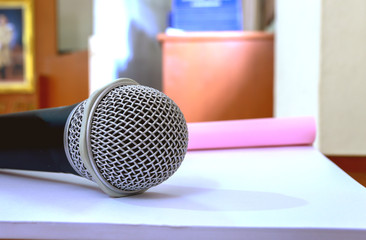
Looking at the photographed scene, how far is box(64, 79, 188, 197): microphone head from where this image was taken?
55 cm

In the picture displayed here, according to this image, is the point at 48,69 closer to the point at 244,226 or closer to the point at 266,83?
the point at 266,83

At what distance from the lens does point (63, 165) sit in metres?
0.67

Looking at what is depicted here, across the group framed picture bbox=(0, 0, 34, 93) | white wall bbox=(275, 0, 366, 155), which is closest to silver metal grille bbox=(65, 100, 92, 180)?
white wall bbox=(275, 0, 366, 155)

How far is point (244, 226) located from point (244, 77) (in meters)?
1.73

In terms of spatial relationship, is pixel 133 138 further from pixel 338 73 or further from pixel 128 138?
pixel 338 73

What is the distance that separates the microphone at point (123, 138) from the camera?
Result: 55 centimetres

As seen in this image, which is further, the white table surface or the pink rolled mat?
the pink rolled mat

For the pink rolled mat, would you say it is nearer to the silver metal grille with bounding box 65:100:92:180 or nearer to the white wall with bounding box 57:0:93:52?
the silver metal grille with bounding box 65:100:92:180

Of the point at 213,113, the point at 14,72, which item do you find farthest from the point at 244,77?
the point at 14,72

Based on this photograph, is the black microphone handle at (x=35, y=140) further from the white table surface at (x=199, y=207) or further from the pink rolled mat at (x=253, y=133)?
the pink rolled mat at (x=253, y=133)

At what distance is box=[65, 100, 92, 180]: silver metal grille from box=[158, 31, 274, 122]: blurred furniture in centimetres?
147

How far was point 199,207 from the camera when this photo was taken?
21.0 inches

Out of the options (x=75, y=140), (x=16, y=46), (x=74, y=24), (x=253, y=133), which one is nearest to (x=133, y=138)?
(x=75, y=140)

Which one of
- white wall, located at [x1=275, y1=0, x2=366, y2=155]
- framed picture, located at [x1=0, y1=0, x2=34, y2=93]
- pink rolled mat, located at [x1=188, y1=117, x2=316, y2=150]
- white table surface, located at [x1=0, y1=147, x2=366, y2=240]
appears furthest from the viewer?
framed picture, located at [x1=0, y1=0, x2=34, y2=93]
